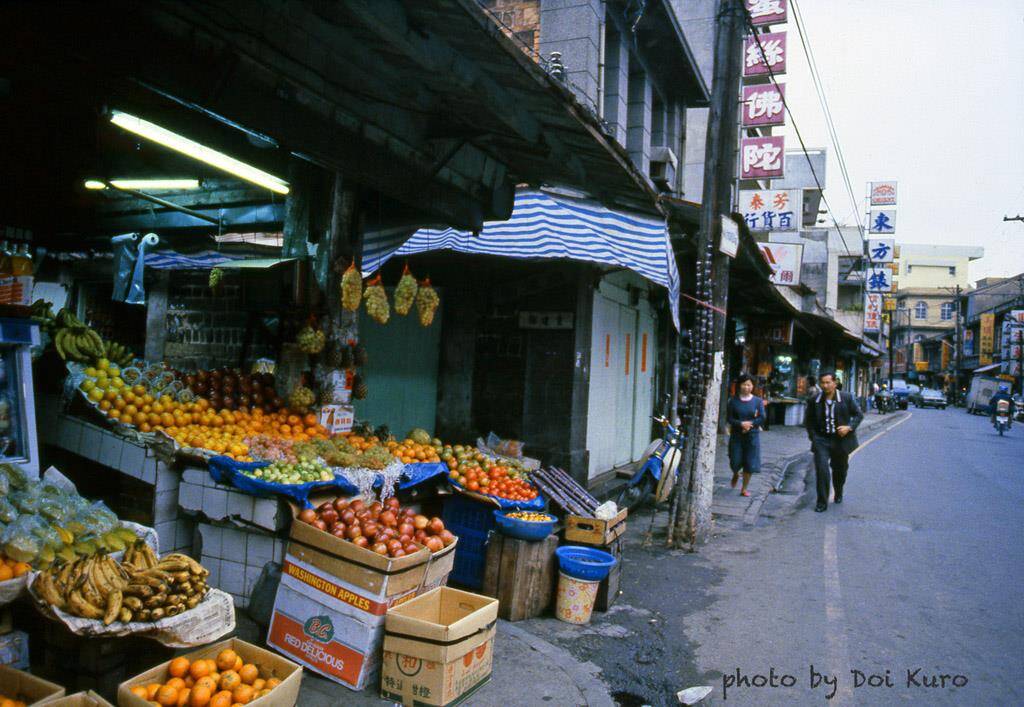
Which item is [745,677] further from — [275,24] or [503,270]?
[503,270]

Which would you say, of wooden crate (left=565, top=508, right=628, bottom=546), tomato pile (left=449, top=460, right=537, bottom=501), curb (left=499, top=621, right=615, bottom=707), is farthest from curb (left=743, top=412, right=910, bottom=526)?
curb (left=499, top=621, right=615, bottom=707)

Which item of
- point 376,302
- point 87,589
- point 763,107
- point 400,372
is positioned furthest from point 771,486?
point 87,589

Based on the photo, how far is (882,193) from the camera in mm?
29672

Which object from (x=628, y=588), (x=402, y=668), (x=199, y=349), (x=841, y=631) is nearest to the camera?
(x=402, y=668)

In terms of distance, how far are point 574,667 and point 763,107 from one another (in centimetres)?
1564

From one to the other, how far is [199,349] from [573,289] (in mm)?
4801

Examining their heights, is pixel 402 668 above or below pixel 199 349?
below

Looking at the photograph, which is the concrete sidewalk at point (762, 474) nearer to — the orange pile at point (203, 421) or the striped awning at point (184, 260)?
the orange pile at point (203, 421)

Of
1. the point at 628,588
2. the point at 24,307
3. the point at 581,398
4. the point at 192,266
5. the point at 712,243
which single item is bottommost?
the point at 628,588

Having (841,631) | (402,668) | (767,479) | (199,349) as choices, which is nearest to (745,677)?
(841,631)

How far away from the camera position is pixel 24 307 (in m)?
4.64

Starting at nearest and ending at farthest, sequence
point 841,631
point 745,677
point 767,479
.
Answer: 1. point 745,677
2. point 841,631
3. point 767,479

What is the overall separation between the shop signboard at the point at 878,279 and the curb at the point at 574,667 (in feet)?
111

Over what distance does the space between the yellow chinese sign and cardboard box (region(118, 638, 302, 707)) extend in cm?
6920
